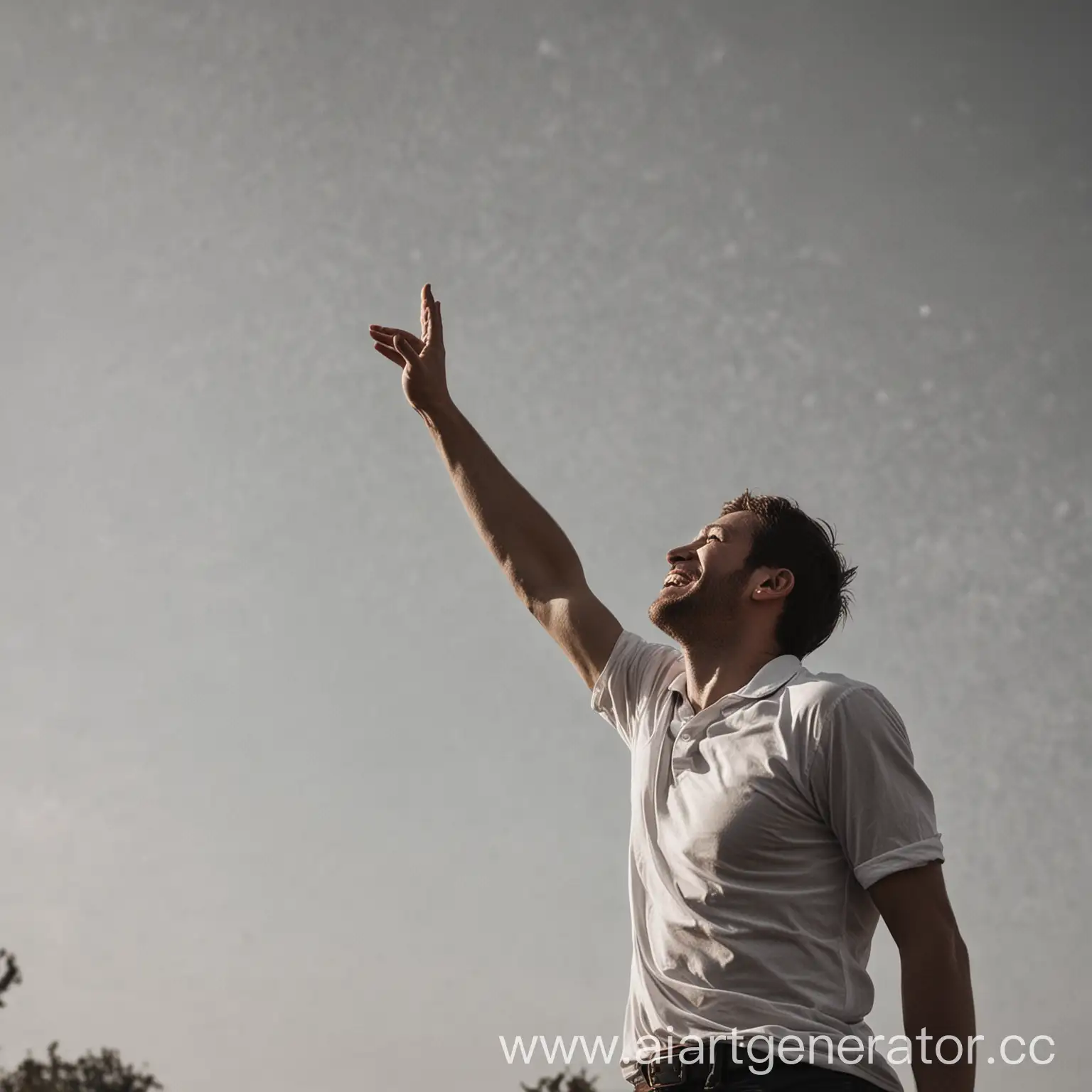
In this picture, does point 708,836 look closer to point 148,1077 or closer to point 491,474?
point 491,474

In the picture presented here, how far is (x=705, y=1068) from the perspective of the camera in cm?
245

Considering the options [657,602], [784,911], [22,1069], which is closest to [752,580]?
[657,602]

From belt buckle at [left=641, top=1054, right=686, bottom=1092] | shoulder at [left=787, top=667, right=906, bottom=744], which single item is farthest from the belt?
shoulder at [left=787, top=667, right=906, bottom=744]

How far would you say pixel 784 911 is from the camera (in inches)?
102

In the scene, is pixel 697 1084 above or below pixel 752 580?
below

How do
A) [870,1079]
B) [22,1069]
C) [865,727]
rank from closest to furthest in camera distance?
[870,1079], [865,727], [22,1069]

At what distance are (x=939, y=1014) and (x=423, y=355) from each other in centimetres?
303

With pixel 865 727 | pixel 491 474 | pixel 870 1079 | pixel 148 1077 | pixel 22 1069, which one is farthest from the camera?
pixel 148 1077

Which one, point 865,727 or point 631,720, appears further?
point 631,720

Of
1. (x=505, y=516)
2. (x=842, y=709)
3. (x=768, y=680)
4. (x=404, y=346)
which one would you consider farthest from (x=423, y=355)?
(x=842, y=709)

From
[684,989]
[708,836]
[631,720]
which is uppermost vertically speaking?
[631,720]

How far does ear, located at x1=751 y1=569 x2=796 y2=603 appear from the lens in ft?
11.3

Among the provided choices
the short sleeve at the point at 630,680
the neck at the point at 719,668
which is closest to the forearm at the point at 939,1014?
the neck at the point at 719,668

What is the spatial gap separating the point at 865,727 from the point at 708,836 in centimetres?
46
